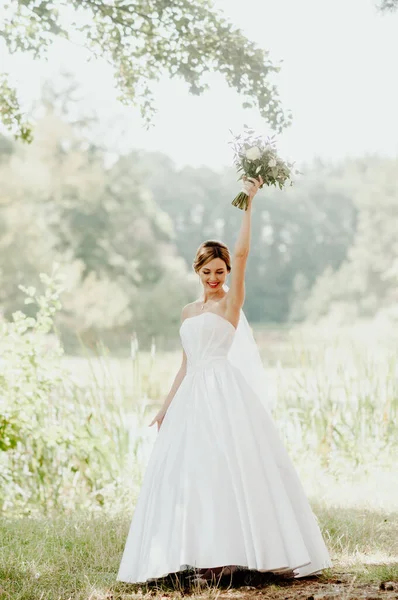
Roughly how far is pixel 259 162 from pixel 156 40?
119 inches

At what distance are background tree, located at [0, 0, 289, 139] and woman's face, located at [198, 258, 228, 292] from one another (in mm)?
2546

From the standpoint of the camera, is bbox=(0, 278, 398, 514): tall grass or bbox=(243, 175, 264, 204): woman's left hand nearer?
bbox=(243, 175, 264, 204): woman's left hand

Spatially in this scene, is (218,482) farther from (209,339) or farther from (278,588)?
(209,339)

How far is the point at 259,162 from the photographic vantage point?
4.11m

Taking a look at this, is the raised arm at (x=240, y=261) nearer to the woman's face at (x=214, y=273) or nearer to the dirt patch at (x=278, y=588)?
the woman's face at (x=214, y=273)

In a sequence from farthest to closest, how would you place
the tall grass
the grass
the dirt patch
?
the tall grass → the grass → the dirt patch

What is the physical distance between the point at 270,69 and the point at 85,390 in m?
3.18

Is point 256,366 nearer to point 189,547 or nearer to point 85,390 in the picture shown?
point 189,547

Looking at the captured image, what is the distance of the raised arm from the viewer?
3910mm

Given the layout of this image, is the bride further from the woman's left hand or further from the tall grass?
the tall grass

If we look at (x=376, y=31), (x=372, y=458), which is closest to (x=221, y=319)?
(x=372, y=458)

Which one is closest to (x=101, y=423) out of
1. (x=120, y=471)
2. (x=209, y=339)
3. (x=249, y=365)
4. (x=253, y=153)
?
(x=120, y=471)

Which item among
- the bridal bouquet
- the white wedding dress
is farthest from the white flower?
the white wedding dress

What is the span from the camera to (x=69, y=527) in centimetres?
516
